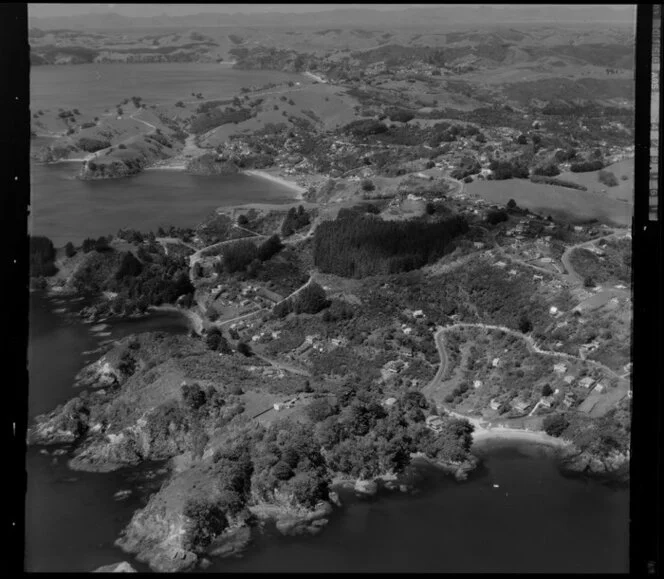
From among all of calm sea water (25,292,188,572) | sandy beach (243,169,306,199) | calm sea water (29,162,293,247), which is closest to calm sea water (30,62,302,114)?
calm sea water (29,162,293,247)

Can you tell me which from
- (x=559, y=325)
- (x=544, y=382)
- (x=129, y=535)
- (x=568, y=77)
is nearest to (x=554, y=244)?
(x=559, y=325)

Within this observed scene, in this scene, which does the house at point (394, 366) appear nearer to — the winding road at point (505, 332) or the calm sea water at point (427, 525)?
the winding road at point (505, 332)

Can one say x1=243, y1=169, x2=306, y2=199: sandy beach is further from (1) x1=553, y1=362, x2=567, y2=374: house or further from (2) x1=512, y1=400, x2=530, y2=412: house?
(2) x1=512, y1=400, x2=530, y2=412: house

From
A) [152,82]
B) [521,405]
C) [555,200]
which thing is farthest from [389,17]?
[152,82]

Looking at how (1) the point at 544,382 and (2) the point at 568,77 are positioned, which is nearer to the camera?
(1) the point at 544,382

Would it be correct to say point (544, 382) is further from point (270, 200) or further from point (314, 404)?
point (270, 200)

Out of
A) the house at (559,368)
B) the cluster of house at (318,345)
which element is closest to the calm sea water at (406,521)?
the house at (559,368)
